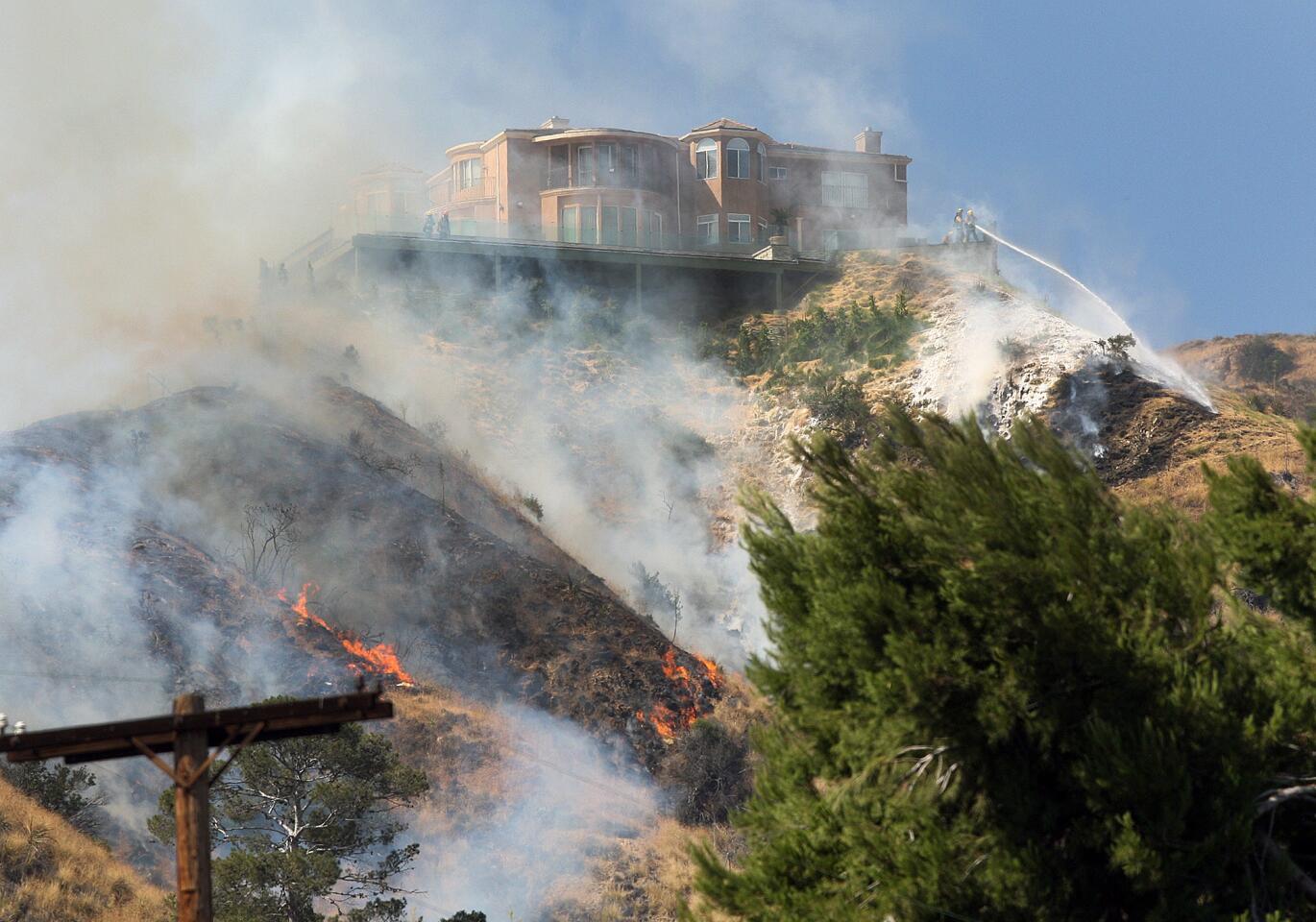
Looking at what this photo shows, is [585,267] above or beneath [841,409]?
above

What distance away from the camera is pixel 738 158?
6356cm

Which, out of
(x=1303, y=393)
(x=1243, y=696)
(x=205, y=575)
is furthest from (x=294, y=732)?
(x=1303, y=393)

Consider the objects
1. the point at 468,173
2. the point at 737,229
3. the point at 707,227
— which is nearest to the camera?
the point at 737,229

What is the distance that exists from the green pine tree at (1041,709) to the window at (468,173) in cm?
5299

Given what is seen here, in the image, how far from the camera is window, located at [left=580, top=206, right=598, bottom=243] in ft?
191

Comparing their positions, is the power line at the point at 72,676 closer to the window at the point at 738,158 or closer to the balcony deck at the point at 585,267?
the balcony deck at the point at 585,267

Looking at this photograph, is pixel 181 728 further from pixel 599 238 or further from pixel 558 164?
pixel 558 164

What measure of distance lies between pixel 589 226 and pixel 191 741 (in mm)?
50169

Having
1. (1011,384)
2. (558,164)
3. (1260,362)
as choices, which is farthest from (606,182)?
(1260,362)

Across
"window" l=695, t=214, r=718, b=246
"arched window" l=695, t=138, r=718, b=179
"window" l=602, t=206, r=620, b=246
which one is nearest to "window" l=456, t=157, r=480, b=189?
"window" l=602, t=206, r=620, b=246

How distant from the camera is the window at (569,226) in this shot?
57.9 m

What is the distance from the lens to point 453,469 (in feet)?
147

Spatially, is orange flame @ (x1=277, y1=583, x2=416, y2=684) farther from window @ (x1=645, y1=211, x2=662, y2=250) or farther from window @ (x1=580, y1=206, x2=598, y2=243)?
window @ (x1=645, y1=211, x2=662, y2=250)

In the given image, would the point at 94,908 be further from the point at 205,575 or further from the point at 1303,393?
the point at 1303,393
